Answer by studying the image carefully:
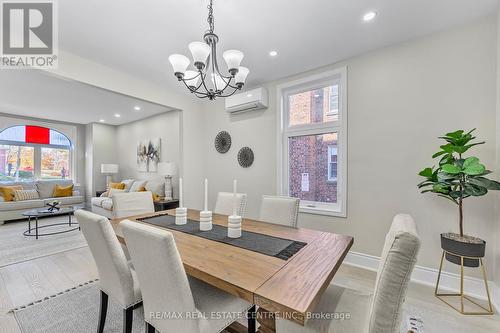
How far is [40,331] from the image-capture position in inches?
63.4

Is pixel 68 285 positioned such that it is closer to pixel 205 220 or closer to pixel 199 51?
pixel 205 220

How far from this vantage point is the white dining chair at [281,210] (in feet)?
7.00

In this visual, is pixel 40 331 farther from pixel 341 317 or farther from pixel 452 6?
pixel 452 6

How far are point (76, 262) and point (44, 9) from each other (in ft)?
9.40

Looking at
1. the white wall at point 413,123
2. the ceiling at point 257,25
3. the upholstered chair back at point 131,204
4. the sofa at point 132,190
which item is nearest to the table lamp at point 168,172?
the sofa at point 132,190

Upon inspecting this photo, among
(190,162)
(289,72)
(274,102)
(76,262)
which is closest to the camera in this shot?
(76,262)

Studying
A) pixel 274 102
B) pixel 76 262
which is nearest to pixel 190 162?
pixel 274 102

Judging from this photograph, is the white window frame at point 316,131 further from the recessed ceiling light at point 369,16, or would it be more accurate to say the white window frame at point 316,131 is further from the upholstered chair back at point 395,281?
the upholstered chair back at point 395,281

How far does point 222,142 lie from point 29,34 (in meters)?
2.62

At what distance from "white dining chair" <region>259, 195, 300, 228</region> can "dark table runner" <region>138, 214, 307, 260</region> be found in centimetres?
54

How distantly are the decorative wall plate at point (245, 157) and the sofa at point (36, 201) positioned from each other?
205 inches

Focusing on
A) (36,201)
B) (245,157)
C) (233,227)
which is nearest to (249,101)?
(245,157)

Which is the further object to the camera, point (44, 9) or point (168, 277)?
point (44, 9)

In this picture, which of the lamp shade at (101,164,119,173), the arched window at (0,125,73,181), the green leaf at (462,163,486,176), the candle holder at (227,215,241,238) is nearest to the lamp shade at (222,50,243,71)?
the candle holder at (227,215,241,238)
